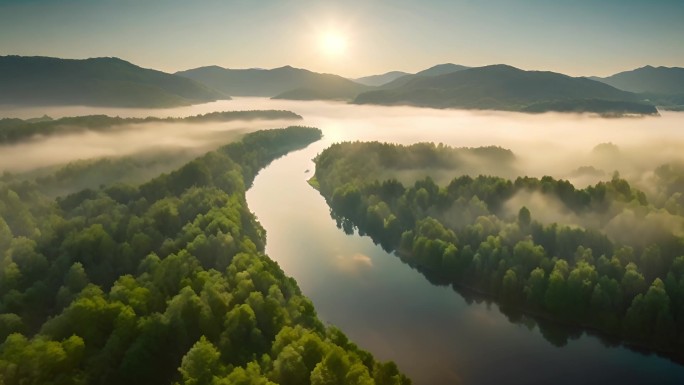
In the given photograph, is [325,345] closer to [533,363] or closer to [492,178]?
[533,363]

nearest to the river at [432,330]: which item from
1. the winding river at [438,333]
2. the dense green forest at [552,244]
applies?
the winding river at [438,333]

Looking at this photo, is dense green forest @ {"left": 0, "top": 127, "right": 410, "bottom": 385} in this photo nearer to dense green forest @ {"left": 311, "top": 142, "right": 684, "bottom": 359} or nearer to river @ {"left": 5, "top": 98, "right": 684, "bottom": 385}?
river @ {"left": 5, "top": 98, "right": 684, "bottom": 385}

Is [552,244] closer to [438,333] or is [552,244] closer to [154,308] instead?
[438,333]

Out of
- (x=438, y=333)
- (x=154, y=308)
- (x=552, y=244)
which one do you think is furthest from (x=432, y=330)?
(x=154, y=308)

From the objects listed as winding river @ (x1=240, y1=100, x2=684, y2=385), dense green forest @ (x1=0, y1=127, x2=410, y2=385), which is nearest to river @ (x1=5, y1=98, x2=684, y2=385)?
winding river @ (x1=240, y1=100, x2=684, y2=385)

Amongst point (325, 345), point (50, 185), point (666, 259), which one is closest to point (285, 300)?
point (325, 345)

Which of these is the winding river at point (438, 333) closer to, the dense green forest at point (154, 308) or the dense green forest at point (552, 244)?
the dense green forest at point (552, 244)
